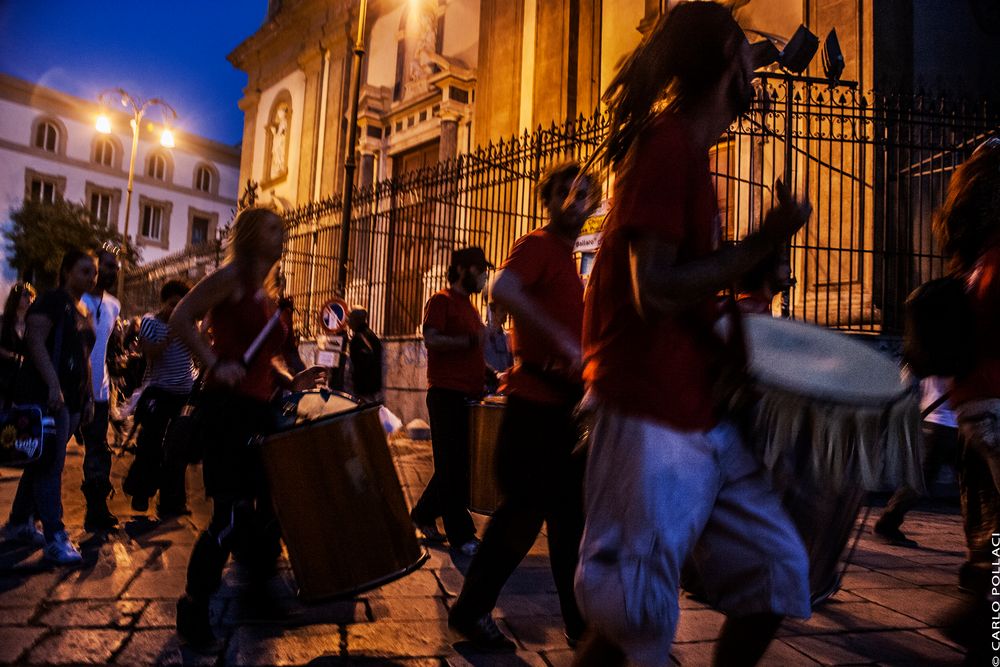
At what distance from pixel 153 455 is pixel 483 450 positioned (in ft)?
9.12

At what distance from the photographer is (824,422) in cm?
168

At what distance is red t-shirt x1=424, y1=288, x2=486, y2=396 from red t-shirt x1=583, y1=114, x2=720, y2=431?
10.5 feet

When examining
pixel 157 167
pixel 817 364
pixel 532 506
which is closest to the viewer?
pixel 817 364

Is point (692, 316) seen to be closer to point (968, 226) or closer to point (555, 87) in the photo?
point (968, 226)

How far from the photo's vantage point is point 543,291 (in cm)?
323

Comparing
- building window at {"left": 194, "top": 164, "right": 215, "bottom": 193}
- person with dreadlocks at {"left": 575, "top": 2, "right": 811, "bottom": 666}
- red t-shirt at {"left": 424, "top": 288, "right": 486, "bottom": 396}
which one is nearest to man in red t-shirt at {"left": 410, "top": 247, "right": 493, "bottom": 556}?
red t-shirt at {"left": 424, "top": 288, "right": 486, "bottom": 396}

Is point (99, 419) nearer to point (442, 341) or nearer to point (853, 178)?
point (442, 341)

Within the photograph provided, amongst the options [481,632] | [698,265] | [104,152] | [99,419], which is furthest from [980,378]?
[104,152]

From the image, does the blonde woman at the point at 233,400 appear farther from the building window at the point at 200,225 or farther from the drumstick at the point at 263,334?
the building window at the point at 200,225

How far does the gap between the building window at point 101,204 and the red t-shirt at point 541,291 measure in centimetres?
4824

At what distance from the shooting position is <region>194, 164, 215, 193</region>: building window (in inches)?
2006

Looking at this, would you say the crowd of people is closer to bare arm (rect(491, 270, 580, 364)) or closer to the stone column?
bare arm (rect(491, 270, 580, 364))

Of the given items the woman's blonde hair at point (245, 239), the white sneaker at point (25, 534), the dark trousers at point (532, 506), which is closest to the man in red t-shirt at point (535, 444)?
the dark trousers at point (532, 506)

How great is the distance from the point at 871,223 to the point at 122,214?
48477mm
